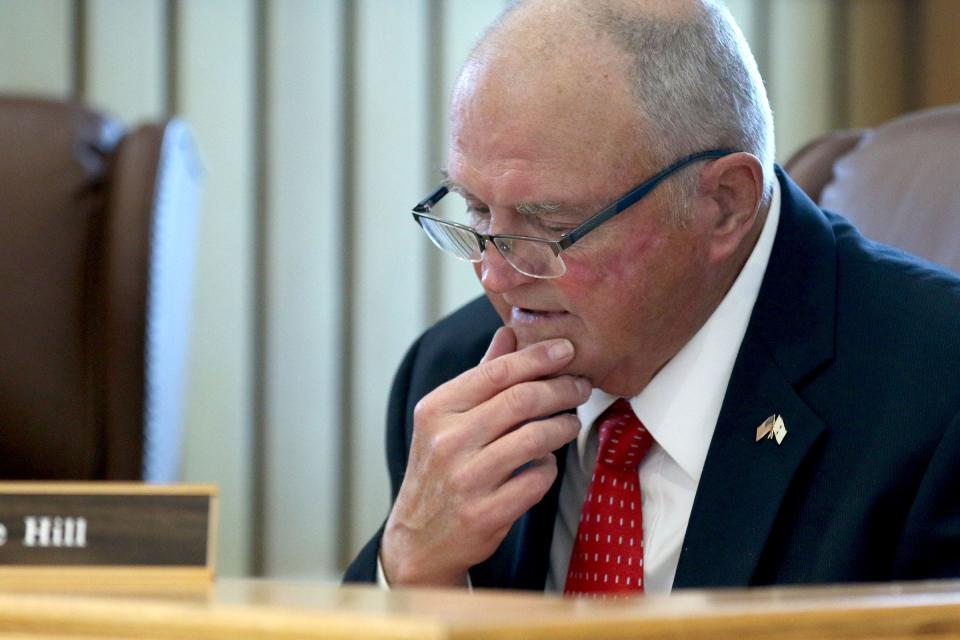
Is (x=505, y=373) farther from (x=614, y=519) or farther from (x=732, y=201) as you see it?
(x=732, y=201)

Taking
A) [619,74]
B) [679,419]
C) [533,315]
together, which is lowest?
[679,419]

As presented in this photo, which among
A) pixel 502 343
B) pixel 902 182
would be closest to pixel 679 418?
pixel 502 343

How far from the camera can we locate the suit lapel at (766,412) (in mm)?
1294

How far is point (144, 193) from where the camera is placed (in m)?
1.90

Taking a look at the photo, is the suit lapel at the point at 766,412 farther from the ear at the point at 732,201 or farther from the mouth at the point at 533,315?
the mouth at the point at 533,315

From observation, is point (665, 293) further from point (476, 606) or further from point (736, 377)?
point (476, 606)

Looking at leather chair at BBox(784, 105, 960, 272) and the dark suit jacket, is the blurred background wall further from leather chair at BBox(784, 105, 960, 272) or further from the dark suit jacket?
the dark suit jacket

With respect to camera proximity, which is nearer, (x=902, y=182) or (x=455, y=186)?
(x=455, y=186)

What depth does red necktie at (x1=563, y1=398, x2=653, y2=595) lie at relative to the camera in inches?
55.2

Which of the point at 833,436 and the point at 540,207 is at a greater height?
the point at 540,207

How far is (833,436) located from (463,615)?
83 cm

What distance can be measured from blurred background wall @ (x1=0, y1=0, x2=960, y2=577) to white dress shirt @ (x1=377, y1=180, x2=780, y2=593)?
126 cm

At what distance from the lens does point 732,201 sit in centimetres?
146

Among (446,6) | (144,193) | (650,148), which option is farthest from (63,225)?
(446,6)
